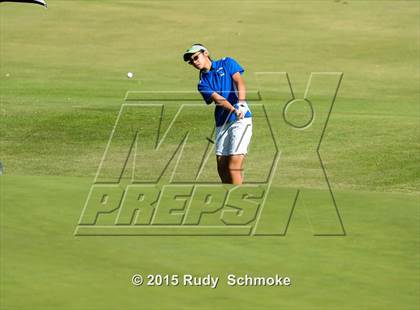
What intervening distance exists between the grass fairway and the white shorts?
7.01 feet

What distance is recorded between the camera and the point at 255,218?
223 inches

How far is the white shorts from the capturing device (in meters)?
12.3

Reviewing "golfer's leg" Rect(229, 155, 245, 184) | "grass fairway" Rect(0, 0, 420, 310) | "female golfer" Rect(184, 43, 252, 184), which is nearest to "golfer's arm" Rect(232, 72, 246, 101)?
"female golfer" Rect(184, 43, 252, 184)

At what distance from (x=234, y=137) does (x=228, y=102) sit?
1.48ft

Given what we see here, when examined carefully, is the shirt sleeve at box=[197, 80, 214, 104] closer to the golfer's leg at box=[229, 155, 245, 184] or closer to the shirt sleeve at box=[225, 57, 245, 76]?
the shirt sleeve at box=[225, 57, 245, 76]

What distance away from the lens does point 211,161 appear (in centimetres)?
1684

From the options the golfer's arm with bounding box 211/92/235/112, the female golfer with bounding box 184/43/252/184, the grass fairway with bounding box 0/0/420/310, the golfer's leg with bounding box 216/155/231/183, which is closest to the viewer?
the grass fairway with bounding box 0/0/420/310

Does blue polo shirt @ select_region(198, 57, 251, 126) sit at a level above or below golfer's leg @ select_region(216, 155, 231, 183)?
above

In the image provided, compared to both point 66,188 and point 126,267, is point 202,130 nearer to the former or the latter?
point 66,188

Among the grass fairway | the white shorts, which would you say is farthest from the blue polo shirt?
the grass fairway

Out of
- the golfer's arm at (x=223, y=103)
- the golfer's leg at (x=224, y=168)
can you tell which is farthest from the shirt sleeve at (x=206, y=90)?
the golfer's leg at (x=224, y=168)

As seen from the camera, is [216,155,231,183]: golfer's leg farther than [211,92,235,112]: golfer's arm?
Yes

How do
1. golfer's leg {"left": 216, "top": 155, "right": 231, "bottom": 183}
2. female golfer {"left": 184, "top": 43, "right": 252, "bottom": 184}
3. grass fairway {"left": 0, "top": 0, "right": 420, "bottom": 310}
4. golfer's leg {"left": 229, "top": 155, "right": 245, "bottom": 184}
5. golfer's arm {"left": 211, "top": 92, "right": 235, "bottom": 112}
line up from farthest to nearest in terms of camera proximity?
golfer's leg {"left": 216, "top": 155, "right": 231, "bottom": 183} → golfer's leg {"left": 229, "top": 155, "right": 245, "bottom": 184} → female golfer {"left": 184, "top": 43, "right": 252, "bottom": 184} → golfer's arm {"left": 211, "top": 92, "right": 235, "bottom": 112} → grass fairway {"left": 0, "top": 0, "right": 420, "bottom": 310}

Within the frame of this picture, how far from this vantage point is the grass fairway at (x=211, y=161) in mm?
4676
